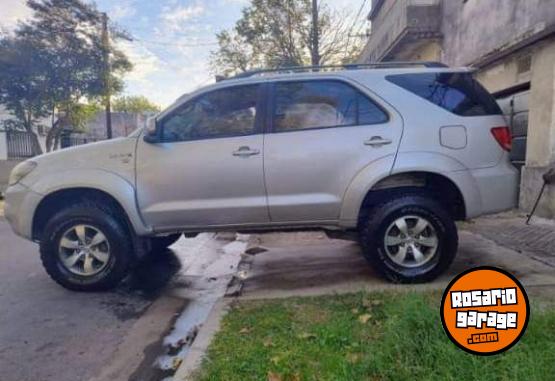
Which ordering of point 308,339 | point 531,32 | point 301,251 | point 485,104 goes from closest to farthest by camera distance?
point 308,339
point 485,104
point 301,251
point 531,32

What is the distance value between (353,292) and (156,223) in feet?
6.52

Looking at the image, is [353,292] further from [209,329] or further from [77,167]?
[77,167]

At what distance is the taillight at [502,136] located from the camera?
3.84m

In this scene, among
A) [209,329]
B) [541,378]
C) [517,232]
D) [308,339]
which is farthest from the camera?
[517,232]

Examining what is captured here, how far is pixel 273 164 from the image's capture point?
3.84 meters

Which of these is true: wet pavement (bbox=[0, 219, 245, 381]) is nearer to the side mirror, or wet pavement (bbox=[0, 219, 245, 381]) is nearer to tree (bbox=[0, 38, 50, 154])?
the side mirror

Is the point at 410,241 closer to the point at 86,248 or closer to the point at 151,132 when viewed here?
the point at 151,132

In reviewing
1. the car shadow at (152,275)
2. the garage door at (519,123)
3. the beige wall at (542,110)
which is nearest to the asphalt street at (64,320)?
the car shadow at (152,275)

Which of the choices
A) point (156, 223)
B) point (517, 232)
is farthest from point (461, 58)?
point (156, 223)

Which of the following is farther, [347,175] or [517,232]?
[517,232]

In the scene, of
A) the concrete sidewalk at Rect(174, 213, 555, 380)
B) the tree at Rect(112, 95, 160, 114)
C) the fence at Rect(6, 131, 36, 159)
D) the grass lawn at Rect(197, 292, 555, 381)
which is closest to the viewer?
the grass lawn at Rect(197, 292, 555, 381)

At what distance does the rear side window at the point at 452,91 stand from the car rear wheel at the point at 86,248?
10.1 feet

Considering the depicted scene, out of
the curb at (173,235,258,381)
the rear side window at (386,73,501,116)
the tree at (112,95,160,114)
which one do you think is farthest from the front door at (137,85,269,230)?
the tree at (112,95,160,114)

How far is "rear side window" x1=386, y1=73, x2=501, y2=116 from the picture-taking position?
3855mm
